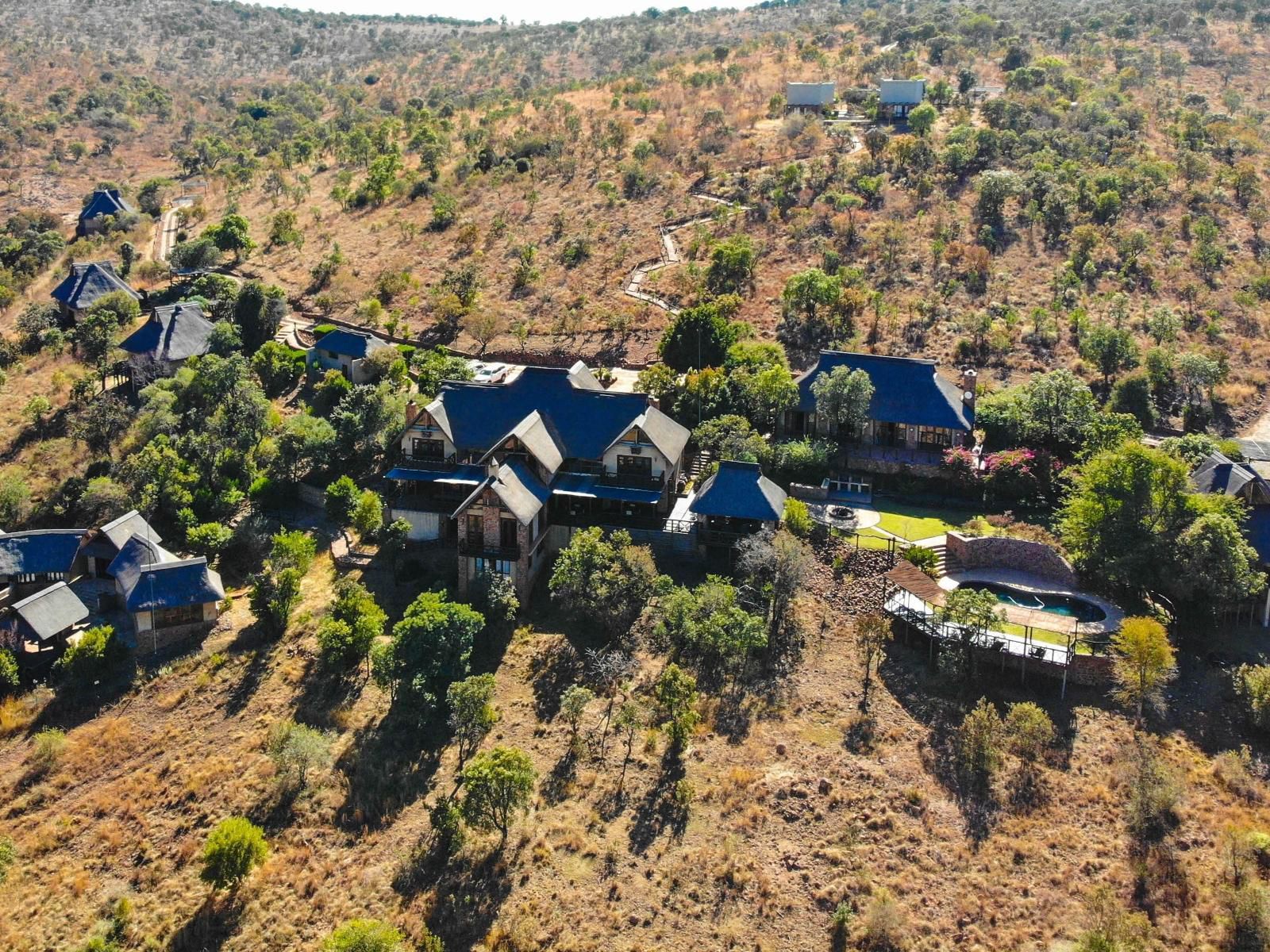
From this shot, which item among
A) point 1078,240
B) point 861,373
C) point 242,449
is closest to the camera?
point 861,373

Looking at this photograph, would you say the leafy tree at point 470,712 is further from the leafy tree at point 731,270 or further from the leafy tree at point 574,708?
the leafy tree at point 731,270

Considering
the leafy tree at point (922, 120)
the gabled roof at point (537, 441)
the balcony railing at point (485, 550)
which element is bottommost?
the balcony railing at point (485, 550)

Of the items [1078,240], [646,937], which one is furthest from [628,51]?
[646,937]

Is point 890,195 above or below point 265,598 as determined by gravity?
above

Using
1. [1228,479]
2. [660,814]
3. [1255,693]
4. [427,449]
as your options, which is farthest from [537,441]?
[1228,479]

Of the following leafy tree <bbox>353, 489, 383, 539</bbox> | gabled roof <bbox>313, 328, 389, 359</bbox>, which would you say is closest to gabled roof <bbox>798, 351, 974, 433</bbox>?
leafy tree <bbox>353, 489, 383, 539</bbox>

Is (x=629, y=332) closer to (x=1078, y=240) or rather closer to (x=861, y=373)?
(x=861, y=373)

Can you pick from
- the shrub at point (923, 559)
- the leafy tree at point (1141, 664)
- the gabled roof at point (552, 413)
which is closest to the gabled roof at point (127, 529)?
the gabled roof at point (552, 413)
